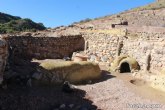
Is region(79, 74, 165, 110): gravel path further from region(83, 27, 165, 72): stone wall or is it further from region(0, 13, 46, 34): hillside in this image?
region(0, 13, 46, 34): hillside

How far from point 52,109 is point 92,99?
2.30 metres

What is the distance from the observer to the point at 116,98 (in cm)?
1531

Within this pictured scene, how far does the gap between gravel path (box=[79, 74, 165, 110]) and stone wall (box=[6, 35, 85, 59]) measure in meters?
6.15

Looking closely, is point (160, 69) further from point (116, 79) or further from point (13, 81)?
point (13, 81)

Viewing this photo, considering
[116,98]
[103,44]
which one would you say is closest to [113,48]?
[103,44]

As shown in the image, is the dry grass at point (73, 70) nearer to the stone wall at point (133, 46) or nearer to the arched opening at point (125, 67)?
the arched opening at point (125, 67)

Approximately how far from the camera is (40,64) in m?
17.0

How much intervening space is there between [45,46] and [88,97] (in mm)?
8613

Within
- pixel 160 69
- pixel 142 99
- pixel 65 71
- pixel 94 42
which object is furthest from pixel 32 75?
pixel 94 42

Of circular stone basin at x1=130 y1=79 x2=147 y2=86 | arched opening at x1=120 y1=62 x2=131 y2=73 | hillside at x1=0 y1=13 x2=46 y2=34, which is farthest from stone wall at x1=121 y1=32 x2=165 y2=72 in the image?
hillside at x1=0 y1=13 x2=46 y2=34

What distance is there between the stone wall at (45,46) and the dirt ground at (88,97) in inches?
236

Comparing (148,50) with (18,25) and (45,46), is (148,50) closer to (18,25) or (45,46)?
(45,46)

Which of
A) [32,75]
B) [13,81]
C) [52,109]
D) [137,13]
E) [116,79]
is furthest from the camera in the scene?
[137,13]

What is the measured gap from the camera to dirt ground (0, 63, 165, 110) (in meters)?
13.3
